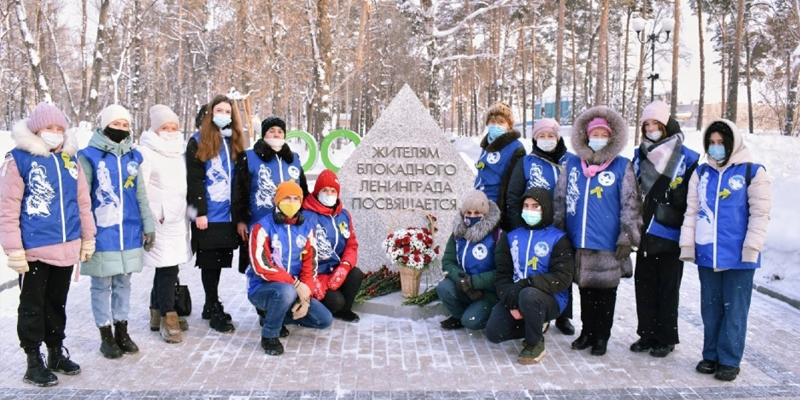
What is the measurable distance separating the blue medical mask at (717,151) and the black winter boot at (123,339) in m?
4.23

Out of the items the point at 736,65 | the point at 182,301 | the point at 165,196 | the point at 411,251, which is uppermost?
the point at 736,65

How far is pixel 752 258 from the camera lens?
153 inches

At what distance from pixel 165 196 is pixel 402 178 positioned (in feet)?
8.32

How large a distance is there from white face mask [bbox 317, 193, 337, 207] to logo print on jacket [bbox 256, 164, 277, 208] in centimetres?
40

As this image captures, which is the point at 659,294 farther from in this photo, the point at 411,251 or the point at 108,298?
the point at 108,298

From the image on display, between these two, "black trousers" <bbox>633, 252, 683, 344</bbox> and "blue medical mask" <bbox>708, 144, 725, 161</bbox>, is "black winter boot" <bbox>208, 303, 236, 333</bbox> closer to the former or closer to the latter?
"black trousers" <bbox>633, 252, 683, 344</bbox>

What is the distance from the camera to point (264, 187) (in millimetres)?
5105

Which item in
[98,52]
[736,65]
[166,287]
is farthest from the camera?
[736,65]

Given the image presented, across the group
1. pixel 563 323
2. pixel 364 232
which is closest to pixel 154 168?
pixel 364 232

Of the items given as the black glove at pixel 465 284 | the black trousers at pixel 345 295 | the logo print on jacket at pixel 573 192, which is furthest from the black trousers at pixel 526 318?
the black trousers at pixel 345 295

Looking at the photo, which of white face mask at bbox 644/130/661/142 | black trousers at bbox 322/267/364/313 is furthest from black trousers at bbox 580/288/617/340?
black trousers at bbox 322/267/364/313

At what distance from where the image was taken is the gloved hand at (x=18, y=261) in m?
3.65

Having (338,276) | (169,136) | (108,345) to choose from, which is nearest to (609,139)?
(338,276)

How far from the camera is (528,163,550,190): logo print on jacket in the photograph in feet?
16.2
